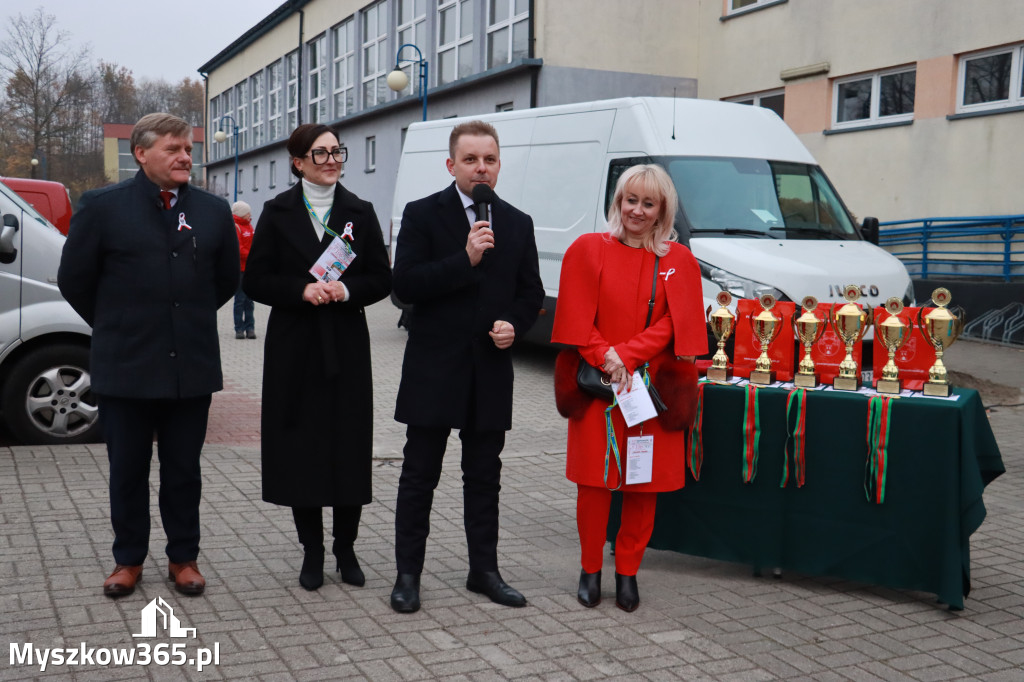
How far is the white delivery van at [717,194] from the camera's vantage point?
9.76 meters

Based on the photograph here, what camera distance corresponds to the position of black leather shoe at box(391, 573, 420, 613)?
4535mm

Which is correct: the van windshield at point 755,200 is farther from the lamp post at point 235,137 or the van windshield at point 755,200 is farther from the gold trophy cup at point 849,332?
the lamp post at point 235,137

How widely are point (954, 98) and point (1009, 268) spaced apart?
2.78 metres

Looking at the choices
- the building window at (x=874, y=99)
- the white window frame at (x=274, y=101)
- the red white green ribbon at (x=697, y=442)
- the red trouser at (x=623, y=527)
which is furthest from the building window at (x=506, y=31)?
the white window frame at (x=274, y=101)

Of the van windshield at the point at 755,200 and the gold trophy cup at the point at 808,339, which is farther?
the van windshield at the point at 755,200

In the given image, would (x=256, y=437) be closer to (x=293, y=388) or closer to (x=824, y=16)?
(x=293, y=388)

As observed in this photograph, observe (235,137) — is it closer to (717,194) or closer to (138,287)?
(717,194)

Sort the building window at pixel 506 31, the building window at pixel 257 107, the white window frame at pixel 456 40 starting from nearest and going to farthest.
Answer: the building window at pixel 506 31, the white window frame at pixel 456 40, the building window at pixel 257 107

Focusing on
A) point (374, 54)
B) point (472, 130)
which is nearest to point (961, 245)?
point (472, 130)

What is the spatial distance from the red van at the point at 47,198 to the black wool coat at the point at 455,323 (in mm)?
8239

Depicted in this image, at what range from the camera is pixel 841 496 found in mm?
4879

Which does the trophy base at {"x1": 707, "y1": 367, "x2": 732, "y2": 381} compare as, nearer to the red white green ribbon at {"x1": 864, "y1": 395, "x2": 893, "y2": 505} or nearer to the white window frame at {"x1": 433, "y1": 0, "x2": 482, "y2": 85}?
the red white green ribbon at {"x1": 864, "y1": 395, "x2": 893, "y2": 505}

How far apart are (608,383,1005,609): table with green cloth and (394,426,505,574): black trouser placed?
0.86 m

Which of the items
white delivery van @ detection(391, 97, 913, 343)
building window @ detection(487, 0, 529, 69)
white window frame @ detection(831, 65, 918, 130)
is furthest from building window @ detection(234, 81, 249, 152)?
white delivery van @ detection(391, 97, 913, 343)
